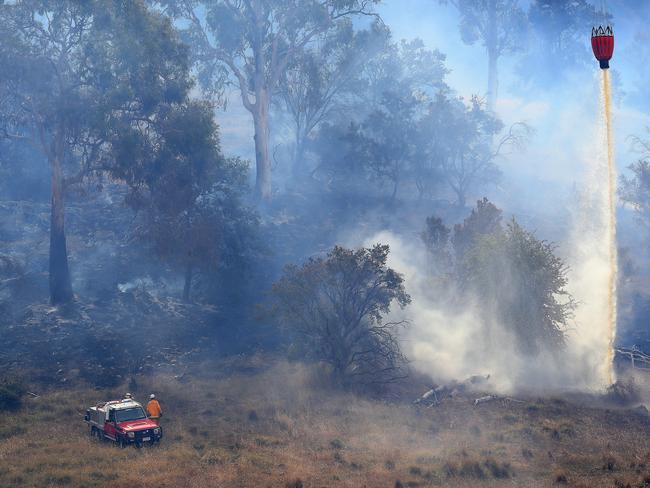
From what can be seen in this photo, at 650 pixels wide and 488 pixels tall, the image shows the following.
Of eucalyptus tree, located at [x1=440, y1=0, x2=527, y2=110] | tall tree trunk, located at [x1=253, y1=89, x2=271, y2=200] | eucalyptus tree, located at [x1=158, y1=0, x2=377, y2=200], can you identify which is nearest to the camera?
eucalyptus tree, located at [x1=158, y1=0, x2=377, y2=200]

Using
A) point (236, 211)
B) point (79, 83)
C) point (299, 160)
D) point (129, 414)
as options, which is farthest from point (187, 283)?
point (299, 160)

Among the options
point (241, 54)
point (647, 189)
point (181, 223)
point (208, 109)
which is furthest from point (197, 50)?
point (647, 189)

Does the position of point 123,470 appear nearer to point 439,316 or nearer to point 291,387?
point 291,387

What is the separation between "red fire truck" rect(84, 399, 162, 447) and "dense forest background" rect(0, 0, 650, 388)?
9.12m

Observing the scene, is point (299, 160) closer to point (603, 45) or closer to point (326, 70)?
point (326, 70)

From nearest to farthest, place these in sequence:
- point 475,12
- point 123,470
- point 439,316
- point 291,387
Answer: point 123,470, point 291,387, point 439,316, point 475,12

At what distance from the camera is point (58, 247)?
3972 cm

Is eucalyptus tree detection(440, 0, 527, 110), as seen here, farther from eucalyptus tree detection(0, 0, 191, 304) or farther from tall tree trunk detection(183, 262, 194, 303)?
tall tree trunk detection(183, 262, 194, 303)

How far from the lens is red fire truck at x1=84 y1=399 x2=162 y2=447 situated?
76.5ft

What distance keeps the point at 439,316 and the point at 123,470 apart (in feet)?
83.4

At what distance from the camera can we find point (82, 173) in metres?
40.0

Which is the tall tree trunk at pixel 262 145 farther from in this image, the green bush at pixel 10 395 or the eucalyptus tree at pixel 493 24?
the eucalyptus tree at pixel 493 24

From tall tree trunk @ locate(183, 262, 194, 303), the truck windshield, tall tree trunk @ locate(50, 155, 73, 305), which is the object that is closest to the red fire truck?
the truck windshield

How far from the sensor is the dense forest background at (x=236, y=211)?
117 ft
